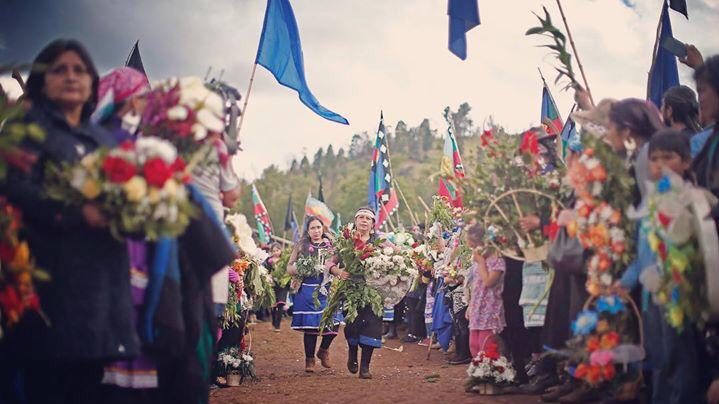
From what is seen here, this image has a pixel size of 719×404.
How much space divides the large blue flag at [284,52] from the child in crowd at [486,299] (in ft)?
7.50

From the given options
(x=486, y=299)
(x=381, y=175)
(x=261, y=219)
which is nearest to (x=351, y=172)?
(x=261, y=219)

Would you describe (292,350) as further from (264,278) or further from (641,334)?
(641,334)

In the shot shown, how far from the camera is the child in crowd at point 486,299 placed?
811 cm

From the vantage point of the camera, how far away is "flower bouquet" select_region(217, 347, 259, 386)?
9596 millimetres

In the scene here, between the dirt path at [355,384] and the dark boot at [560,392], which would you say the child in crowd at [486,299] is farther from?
the dark boot at [560,392]

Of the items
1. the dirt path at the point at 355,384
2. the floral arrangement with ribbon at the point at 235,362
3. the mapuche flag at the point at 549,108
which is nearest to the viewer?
the dirt path at the point at 355,384

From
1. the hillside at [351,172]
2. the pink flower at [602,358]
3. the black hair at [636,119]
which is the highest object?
the hillside at [351,172]

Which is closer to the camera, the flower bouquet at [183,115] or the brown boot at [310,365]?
the flower bouquet at [183,115]

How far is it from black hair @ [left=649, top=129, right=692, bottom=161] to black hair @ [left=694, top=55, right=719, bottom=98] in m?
0.50

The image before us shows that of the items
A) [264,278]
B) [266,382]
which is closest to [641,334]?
[266,382]

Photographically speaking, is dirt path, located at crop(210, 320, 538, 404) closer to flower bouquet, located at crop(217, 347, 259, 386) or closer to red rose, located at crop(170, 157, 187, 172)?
flower bouquet, located at crop(217, 347, 259, 386)

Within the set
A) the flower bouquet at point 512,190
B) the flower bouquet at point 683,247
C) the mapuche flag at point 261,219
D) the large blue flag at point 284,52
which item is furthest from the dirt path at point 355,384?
the mapuche flag at point 261,219

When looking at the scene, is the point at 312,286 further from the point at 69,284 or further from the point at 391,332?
the point at 69,284

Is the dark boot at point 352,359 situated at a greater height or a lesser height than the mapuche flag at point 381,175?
lesser
